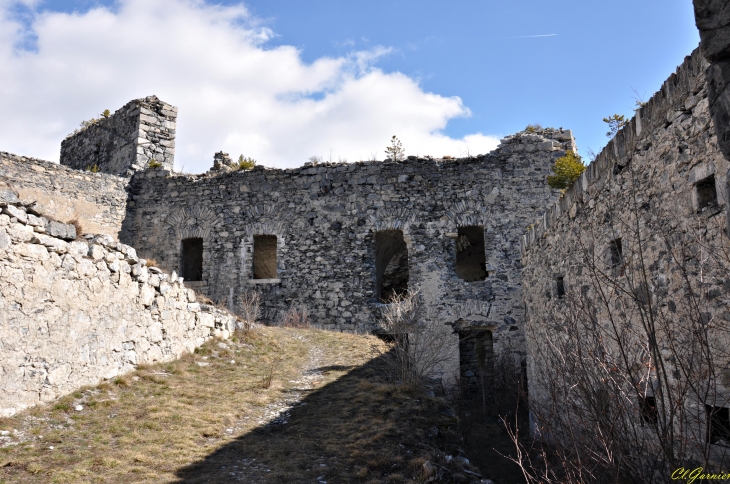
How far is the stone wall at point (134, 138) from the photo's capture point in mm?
→ 16266

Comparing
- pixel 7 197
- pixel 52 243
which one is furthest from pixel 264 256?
pixel 7 197

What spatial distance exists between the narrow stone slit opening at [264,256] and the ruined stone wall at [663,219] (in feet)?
35.5

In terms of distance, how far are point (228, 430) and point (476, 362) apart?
840 centimetres

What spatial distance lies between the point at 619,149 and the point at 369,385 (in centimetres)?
495

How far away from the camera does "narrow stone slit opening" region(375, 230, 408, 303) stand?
14.2 meters

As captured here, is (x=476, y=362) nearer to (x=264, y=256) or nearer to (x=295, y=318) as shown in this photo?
(x=295, y=318)

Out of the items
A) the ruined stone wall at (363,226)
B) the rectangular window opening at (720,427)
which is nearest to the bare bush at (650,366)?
the rectangular window opening at (720,427)

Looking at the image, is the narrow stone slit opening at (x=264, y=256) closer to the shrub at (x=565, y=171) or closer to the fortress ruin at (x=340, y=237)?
the fortress ruin at (x=340, y=237)

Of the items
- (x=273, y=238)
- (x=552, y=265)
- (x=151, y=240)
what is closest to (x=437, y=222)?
(x=273, y=238)

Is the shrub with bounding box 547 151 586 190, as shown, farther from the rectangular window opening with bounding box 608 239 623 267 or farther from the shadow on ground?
the rectangular window opening with bounding box 608 239 623 267

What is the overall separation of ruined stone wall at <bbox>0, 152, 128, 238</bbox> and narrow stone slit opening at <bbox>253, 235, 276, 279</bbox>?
12.1ft

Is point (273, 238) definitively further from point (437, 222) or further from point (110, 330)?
point (110, 330)

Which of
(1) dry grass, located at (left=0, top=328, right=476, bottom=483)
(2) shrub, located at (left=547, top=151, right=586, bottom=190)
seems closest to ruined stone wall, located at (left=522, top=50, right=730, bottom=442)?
(1) dry grass, located at (left=0, top=328, right=476, bottom=483)

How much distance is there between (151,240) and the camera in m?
15.3
